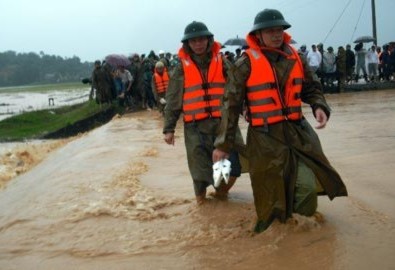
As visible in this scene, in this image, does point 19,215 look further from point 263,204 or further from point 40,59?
point 40,59

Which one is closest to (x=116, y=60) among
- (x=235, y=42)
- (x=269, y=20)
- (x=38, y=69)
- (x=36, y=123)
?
(x=235, y=42)

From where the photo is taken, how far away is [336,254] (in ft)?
13.9

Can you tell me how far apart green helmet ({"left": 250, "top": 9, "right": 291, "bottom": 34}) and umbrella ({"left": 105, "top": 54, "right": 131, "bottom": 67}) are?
15646 millimetres

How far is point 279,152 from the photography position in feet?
14.5

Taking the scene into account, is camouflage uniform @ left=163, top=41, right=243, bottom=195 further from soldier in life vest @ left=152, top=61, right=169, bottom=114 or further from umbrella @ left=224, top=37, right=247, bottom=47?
umbrella @ left=224, top=37, right=247, bottom=47

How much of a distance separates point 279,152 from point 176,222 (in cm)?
165

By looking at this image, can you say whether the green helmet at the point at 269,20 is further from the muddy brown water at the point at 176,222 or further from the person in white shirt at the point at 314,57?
the person in white shirt at the point at 314,57

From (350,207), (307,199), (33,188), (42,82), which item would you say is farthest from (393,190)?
(42,82)

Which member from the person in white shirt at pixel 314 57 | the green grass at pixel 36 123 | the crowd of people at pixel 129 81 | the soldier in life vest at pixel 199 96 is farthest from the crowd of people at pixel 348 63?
the soldier in life vest at pixel 199 96

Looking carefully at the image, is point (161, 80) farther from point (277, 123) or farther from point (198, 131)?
point (277, 123)

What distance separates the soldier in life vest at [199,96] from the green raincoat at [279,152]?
3.73 ft

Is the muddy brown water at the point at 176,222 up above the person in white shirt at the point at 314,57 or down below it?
below

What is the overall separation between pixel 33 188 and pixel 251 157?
525 cm

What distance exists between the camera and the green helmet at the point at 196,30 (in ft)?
18.3
